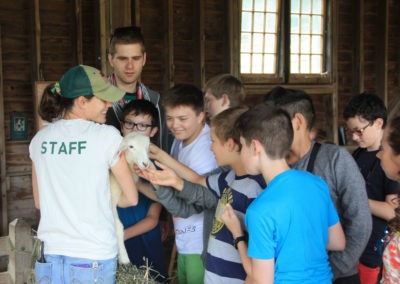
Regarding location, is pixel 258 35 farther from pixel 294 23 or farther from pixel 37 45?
pixel 37 45

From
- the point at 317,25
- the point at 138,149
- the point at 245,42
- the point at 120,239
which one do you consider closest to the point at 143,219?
the point at 120,239

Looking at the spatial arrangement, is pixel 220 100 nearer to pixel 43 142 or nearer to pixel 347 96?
pixel 43 142

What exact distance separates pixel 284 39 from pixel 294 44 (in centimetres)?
25

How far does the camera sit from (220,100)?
3.40 m

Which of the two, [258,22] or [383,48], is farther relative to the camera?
[383,48]

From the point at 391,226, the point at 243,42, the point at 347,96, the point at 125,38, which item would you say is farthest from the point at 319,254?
the point at 347,96

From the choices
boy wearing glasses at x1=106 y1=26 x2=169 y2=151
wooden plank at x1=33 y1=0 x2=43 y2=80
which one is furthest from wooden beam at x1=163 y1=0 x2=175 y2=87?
boy wearing glasses at x1=106 y1=26 x2=169 y2=151

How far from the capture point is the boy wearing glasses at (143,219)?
10.2 ft

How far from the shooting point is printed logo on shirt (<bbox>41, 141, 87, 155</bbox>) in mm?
2207

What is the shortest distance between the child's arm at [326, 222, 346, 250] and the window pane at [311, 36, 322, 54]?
6466mm

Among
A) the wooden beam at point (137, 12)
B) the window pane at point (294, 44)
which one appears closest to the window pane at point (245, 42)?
the window pane at point (294, 44)

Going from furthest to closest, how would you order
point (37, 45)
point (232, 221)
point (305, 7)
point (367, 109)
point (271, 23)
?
point (305, 7)
point (271, 23)
point (37, 45)
point (367, 109)
point (232, 221)

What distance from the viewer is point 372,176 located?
3.13 metres

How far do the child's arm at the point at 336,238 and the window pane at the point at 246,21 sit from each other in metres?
6.01
